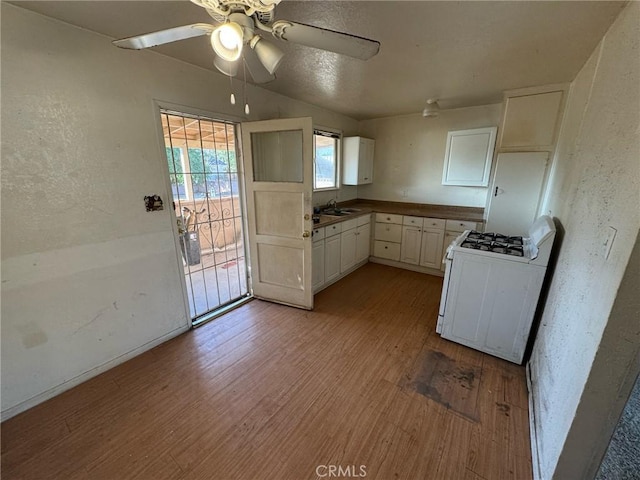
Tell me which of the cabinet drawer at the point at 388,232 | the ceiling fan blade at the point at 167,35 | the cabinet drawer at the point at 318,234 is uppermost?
the ceiling fan blade at the point at 167,35

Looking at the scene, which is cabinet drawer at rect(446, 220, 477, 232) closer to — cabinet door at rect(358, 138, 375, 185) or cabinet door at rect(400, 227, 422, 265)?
cabinet door at rect(400, 227, 422, 265)

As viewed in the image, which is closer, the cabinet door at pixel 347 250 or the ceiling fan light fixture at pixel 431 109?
the ceiling fan light fixture at pixel 431 109

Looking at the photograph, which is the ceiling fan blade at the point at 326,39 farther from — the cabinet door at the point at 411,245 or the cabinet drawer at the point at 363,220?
the cabinet door at the point at 411,245

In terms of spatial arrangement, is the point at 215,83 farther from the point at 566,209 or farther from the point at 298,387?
the point at 566,209

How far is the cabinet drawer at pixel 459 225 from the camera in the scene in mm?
3416

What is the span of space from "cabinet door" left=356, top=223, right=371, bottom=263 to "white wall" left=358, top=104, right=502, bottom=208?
0.87m

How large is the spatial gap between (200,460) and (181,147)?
2541 millimetres

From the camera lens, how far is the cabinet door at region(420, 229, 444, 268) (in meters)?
3.69

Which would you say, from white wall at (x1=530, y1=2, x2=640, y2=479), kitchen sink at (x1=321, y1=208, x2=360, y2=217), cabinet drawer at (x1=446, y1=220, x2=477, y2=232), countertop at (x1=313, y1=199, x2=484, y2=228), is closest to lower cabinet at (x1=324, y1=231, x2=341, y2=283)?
countertop at (x1=313, y1=199, x2=484, y2=228)

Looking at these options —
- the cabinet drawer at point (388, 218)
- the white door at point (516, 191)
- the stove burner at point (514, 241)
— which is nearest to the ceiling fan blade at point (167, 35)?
the stove burner at point (514, 241)

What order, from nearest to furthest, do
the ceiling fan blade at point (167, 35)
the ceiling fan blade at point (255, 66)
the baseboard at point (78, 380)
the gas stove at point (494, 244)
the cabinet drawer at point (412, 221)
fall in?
1. the ceiling fan blade at point (167, 35)
2. the ceiling fan blade at point (255, 66)
3. the baseboard at point (78, 380)
4. the gas stove at point (494, 244)
5. the cabinet drawer at point (412, 221)

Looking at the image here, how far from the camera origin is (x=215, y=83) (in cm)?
241

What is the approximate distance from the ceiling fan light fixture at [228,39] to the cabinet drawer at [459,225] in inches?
130

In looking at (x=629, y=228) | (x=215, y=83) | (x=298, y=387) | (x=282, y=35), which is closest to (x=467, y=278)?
(x=629, y=228)
